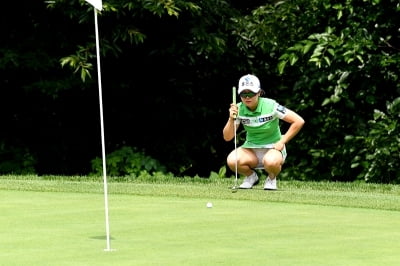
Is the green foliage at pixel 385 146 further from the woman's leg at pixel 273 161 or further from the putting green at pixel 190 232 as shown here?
the putting green at pixel 190 232

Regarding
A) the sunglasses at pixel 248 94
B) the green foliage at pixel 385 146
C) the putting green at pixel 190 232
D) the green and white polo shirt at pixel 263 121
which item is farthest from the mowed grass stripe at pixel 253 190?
the green foliage at pixel 385 146

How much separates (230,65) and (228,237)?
34.8 feet

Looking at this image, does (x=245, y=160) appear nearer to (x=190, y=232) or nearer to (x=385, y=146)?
(x=385, y=146)

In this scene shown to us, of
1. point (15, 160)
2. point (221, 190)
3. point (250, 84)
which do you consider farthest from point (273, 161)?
point (15, 160)

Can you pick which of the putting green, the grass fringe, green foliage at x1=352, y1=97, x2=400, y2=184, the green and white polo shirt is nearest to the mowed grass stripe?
the grass fringe

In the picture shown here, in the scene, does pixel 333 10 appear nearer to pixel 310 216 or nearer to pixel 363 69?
pixel 363 69

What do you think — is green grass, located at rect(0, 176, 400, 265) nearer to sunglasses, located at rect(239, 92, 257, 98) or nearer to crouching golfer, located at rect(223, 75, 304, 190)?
crouching golfer, located at rect(223, 75, 304, 190)

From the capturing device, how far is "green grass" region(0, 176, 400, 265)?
700 centimetres

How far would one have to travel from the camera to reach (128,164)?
17.5 meters

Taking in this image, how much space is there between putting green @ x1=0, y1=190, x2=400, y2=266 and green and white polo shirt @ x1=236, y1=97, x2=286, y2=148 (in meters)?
1.59

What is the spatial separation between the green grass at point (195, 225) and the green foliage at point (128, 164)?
180 inches

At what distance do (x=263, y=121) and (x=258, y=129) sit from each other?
5.9 inches

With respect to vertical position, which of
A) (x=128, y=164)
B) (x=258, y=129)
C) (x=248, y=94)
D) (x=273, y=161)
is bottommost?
(x=128, y=164)

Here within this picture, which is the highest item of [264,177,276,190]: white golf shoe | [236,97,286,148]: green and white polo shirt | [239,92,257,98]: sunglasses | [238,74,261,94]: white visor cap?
[238,74,261,94]: white visor cap
